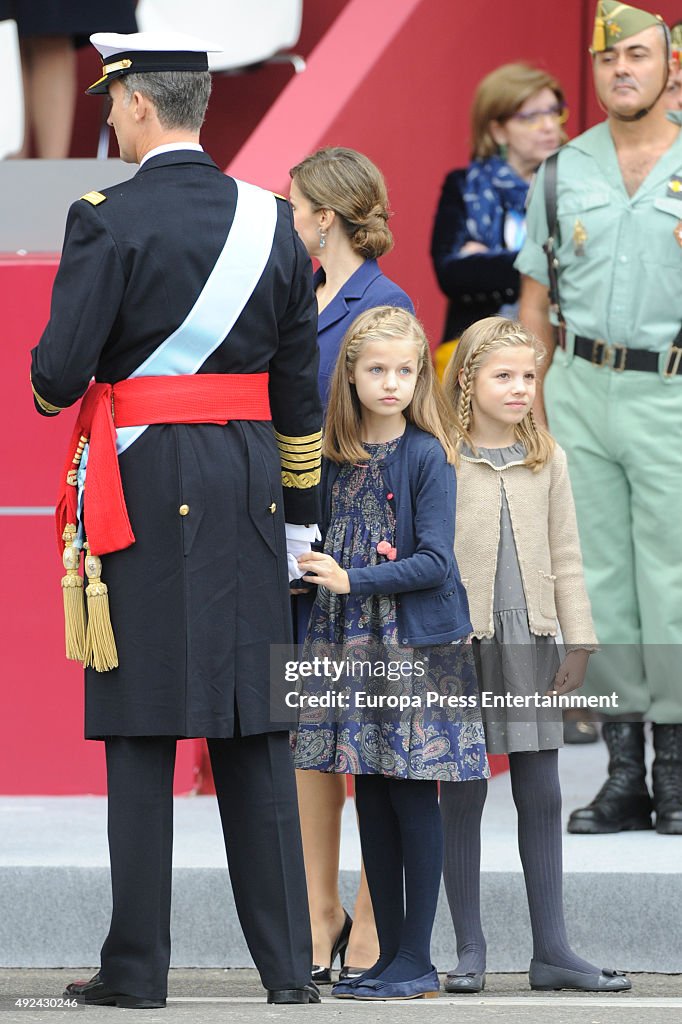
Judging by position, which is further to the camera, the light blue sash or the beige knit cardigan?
the beige knit cardigan

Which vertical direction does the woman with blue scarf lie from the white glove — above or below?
above

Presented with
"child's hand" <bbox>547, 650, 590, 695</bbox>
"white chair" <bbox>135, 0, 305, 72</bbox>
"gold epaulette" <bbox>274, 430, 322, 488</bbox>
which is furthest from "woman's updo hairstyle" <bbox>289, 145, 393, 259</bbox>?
"white chair" <bbox>135, 0, 305, 72</bbox>

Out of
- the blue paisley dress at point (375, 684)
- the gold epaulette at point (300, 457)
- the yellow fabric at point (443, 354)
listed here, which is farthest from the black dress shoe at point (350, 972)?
the yellow fabric at point (443, 354)

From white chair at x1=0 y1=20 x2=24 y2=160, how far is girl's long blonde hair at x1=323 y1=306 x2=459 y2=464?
2.57 m

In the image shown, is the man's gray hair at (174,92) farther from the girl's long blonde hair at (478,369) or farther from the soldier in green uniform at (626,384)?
the soldier in green uniform at (626,384)

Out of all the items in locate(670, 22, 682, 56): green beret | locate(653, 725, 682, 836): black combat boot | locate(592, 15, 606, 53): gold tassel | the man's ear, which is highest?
locate(670, 22, 682, 56): green beret

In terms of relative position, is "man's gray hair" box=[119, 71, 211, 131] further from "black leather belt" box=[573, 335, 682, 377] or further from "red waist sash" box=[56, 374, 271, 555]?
"black leather belt" box=[573, 335, 682, 377]

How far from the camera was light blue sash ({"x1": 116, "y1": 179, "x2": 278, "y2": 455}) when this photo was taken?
3928 mm

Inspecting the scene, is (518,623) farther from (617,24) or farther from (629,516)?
(617,24)

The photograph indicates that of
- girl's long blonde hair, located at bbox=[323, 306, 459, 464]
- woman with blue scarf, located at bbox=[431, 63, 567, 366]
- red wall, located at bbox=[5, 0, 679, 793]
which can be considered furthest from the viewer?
woman with blue scarf, located at bbox=[431, 63, 567, 366]

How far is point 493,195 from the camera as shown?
243 inches

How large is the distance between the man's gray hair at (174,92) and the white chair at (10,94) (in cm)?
266

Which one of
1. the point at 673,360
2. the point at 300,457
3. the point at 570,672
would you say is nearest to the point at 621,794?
the point at 570,672

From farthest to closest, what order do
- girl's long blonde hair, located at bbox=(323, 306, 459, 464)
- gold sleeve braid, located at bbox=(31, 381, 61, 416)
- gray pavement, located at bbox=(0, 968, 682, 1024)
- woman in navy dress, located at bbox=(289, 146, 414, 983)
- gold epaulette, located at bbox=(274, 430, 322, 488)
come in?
woman in navy dress, located at bbox=(289, 146, 414, 983) → girl's long blonde hair, located at bbox=(323, 306, 459, 464) → gold epaulette, located at bbox=(274, 430, 322, 488) → gold sleeve braid, located at bbox=(31, 381, 61, 416) → gray pavement, located at bbox=(0, 968, 682, 1024)
